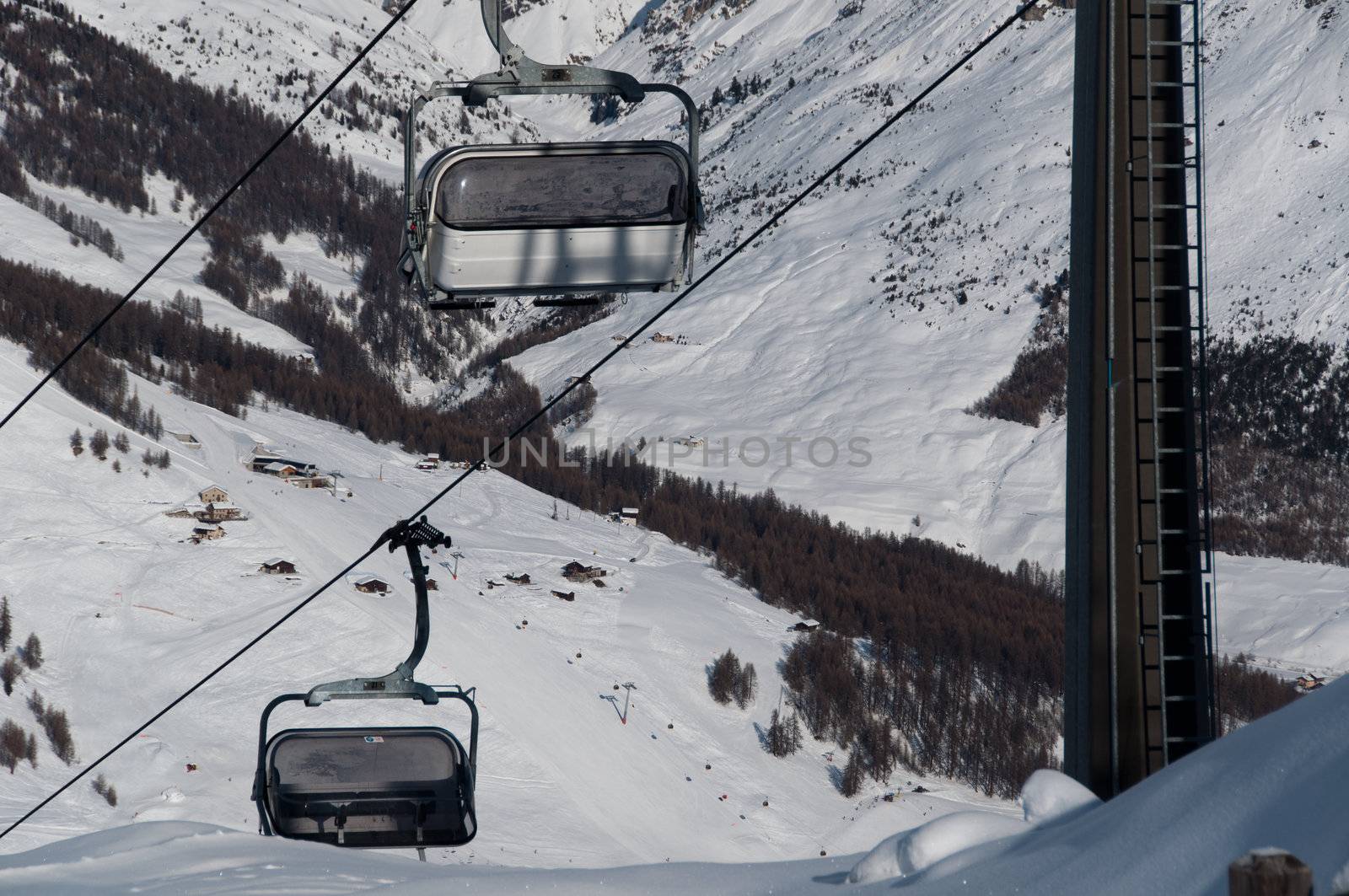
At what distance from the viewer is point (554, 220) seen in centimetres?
628

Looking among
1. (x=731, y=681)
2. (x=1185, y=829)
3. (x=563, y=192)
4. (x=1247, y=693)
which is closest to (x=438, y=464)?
(x=731, y=681)

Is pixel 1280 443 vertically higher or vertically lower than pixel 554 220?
higher

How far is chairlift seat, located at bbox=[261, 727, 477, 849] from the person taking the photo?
8023 mm

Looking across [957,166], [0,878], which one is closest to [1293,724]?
[0,878]

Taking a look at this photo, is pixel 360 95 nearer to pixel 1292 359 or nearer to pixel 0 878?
pixel 1292 359

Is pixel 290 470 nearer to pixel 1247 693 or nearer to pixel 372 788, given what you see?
pixel 1247 693

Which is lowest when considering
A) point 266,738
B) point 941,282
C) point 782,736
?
point 782,736

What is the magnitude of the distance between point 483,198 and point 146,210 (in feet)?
383

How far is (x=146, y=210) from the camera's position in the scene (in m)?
114

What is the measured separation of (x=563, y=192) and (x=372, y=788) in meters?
3.93

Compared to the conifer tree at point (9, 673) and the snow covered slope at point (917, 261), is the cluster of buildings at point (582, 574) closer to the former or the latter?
the conifer tree at point (9, 673)

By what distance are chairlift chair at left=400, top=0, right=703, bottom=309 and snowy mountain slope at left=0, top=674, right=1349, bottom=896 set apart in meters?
2.74

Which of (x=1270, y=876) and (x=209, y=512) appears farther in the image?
(x=209, y=512)

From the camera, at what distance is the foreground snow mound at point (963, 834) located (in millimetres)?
5430
